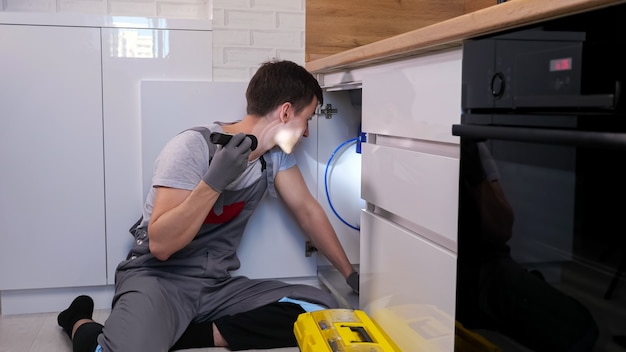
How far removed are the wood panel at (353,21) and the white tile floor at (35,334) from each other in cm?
104

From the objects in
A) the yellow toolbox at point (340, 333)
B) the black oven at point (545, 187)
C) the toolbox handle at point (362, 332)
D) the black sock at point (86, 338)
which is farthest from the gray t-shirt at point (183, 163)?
the black oven at point (545, 187)

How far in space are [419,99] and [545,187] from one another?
18.9 inches

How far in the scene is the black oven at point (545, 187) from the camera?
71 cm

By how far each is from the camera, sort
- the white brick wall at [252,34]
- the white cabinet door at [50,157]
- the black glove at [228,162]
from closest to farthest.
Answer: the black glove at [228,162], the white cabinet door at [50,157], the white brick wall at [252,34]

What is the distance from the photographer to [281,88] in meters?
1.96

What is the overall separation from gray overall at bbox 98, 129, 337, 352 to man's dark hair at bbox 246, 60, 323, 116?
0.19 metres

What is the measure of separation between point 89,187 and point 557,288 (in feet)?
5.61

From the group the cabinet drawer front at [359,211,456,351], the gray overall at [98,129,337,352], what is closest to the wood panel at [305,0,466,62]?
the gray overall at [98,129,337,352]

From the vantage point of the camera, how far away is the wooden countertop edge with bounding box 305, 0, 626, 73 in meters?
0.78

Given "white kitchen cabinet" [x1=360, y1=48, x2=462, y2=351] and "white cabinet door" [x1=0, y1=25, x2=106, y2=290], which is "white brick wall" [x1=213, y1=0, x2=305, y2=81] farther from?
"white kitchen cabinet" [x1=360, y1=48, x2=462, y2=351]

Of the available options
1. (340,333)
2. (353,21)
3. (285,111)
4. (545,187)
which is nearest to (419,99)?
(545,187)

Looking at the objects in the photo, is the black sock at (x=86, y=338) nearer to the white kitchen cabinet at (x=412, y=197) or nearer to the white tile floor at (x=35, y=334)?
the white tile floor at (x=35, y=334)

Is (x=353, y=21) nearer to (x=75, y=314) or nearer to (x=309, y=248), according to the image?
(x=309, y=248)

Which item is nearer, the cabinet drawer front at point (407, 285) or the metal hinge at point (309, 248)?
the cabinet drawer front at point (407, 285)
